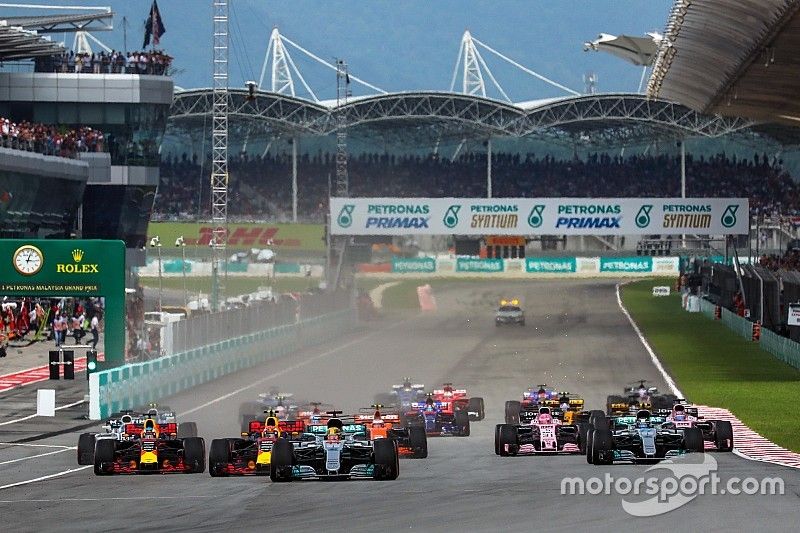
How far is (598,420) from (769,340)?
3351 cm

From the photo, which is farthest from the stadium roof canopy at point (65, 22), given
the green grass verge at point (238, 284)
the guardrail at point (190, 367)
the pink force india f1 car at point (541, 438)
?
the pink force india f1 car at point (541, 438)

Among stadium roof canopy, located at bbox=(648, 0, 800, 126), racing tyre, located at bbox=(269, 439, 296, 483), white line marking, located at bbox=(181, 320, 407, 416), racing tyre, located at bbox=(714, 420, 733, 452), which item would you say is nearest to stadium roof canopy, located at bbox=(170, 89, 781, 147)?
white line marking, located at bbox=(181, 320, 407, 416)

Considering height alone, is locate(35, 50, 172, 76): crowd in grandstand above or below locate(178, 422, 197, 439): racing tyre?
above

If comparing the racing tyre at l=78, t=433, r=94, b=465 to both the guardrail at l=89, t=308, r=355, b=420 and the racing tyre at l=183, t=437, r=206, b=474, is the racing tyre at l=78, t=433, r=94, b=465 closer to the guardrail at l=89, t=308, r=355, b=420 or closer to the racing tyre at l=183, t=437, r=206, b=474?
the racing tyre at l=183, t=437, r=206, b=474

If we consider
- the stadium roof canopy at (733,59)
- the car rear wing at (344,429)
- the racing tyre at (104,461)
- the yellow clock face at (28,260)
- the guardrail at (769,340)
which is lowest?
the guardrail at (769,340)

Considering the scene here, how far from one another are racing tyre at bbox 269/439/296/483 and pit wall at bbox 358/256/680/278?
74188mm

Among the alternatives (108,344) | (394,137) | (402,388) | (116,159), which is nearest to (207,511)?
(402,388)

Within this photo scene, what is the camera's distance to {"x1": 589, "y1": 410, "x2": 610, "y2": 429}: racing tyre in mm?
25828

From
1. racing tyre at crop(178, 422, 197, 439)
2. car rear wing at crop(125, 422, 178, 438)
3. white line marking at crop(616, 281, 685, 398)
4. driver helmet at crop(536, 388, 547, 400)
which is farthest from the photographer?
white line marking at crop(616, 281, 685, 398)

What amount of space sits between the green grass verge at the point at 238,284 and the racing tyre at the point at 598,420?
6712cm

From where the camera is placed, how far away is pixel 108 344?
131 feet

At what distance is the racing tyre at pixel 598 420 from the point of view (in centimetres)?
2583

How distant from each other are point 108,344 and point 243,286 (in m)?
62.7

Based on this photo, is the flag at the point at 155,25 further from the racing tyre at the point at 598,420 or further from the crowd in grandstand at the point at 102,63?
the racing tyre at the point at 598,420
